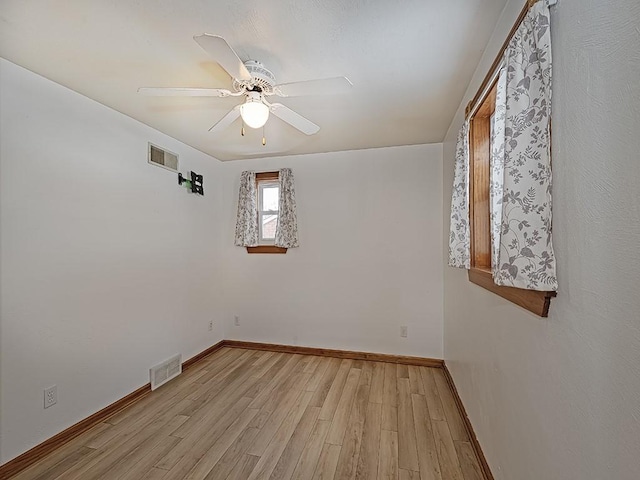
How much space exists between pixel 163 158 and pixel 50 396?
2036 millimetres

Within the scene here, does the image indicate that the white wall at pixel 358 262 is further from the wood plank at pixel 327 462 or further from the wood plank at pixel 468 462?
the wood plank at pixel 327 462

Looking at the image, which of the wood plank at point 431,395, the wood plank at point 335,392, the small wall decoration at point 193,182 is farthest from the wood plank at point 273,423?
the small wall decoration at point 193,182

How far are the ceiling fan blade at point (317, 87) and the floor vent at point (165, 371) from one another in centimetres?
259

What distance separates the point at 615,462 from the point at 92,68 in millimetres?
2821

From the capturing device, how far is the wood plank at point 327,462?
1683 mm

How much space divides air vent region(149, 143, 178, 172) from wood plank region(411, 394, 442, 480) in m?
3.08

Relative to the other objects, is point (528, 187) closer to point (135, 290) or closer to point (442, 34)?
point (442, 34)

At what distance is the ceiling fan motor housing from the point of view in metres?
1.65

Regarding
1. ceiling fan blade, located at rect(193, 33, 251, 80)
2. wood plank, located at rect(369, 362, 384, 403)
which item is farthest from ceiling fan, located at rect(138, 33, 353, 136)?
wood plank, located at rect(369, 362, 384, 403)

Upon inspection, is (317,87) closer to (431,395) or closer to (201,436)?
(201,436)

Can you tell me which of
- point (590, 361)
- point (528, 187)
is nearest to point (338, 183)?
point (528, 187)

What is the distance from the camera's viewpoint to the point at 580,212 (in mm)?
812

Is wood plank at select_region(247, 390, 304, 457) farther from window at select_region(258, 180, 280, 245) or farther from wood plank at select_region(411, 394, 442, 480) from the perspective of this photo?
window at select_region(258, 180, 280, 245)

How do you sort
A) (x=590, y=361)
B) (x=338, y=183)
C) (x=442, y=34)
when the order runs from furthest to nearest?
(x=338, y=183) → (x=442, y=34) → (x=590, y=361)
